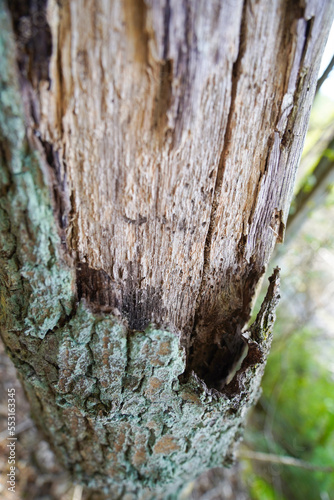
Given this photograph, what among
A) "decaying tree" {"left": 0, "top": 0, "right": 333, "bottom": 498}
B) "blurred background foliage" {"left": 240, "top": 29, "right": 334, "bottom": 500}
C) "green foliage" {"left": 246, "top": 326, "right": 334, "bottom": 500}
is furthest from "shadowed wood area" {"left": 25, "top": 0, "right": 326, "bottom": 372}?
"green foliage" {"left": 246, "top": 326, "right": 334, "bottom": 500}

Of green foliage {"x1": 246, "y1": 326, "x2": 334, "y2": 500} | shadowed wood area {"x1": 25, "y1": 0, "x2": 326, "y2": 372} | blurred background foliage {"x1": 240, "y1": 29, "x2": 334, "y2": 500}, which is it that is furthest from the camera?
green foliage {"x1": 246, "y1": 326, "x2": 334, "y2": 500}

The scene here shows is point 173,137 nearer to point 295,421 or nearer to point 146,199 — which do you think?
point 146,199

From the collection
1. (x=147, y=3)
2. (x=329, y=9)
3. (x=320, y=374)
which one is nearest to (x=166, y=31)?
(x=147, y=3)

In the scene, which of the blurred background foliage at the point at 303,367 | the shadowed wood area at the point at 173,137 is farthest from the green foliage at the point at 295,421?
the shadowed wood area at the point at 173,137

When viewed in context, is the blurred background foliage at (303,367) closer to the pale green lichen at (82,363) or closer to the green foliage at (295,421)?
the green foliage at (295,421)

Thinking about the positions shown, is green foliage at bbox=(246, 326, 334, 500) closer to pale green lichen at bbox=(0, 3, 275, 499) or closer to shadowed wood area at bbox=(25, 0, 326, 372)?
pale green lichen at bbox=(0, 3, 275, 499)

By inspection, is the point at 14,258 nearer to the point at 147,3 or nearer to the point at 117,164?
the point at 117,164
